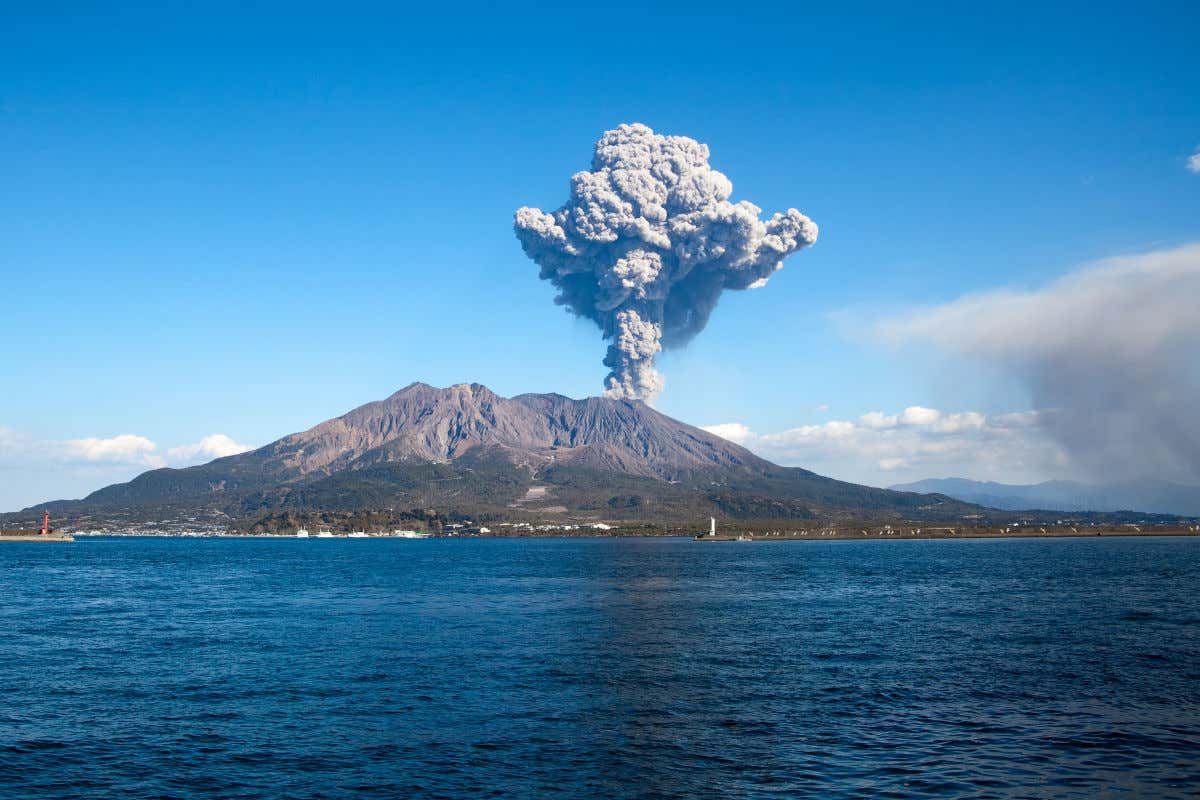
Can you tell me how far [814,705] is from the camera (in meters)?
41.3

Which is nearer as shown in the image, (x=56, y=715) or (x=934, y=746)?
(x=934, y=746)

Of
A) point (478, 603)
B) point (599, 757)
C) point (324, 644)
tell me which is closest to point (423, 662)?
point (324, 644)

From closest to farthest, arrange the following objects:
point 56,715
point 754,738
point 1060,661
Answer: point 754,738 → point 56,715 → point 1060,661

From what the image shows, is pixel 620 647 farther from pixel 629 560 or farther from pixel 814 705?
pixel 629 560

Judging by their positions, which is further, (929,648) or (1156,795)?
(929,648)

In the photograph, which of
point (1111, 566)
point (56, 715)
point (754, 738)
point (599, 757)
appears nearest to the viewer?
point (599, 757)

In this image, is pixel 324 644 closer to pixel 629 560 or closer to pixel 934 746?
pixel 934 746

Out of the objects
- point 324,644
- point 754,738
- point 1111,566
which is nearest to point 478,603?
point 324,644

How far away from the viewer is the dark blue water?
3092cm

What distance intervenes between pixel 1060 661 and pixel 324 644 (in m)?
44.4

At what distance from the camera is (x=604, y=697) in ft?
144

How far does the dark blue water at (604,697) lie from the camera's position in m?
30.9

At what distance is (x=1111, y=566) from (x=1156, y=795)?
414 feet

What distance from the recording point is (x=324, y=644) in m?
60.3
